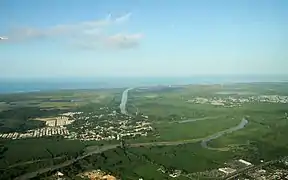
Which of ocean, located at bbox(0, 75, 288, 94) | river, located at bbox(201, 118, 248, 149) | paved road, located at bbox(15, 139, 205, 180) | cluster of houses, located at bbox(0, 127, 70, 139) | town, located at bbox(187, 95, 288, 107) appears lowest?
paved road, located at bbox(15, 139, 205, 180)

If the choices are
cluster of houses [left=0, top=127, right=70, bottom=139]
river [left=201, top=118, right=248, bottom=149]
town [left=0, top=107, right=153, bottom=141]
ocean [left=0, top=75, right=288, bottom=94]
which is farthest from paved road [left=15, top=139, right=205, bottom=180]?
ocean [left=0, top=75, right=288, bottom=94]

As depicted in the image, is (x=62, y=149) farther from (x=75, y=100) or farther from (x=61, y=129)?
(x=75, y=100)

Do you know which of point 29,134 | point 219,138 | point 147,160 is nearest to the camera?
point 147,160

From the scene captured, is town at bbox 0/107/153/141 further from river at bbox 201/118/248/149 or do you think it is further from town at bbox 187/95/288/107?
town at bbox 187/95/288/107

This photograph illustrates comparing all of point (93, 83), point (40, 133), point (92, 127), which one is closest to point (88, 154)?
point (40, 133)

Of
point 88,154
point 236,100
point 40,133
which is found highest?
point 236,100

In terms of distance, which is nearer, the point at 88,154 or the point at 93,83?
the point at 88,154

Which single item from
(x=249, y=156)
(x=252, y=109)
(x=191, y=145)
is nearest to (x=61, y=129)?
(x=191, y=145)

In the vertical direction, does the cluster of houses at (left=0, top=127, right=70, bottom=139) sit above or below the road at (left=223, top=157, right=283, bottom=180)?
above

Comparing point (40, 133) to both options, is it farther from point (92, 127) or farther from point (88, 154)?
point (88, 154)

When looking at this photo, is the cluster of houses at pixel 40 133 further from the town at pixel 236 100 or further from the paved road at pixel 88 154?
the town at pixel 236 100

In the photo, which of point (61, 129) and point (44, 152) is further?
point (61, 129)
